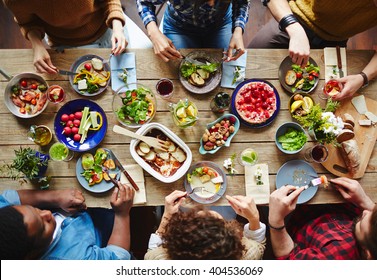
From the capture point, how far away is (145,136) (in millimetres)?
1709

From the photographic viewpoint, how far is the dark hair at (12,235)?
4.53 ft

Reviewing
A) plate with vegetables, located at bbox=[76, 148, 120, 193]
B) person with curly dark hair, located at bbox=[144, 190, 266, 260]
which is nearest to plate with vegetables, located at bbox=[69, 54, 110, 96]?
plate with vegetables, located at bbox=[76, 148, 120, 193]

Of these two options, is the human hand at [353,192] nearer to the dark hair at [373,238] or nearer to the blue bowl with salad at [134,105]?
the dark hair at [373,238]

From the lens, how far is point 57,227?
1662mm

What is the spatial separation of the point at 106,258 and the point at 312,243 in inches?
44.4

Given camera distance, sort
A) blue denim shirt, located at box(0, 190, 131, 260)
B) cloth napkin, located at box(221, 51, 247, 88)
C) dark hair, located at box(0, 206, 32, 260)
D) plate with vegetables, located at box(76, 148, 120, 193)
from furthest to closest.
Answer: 1. cloth napkin, located at box(221, 51, 247, 88)
2. plate with vegetables, located at box(76, 148, 120, 193)
3. blue denim shirt, located at box(0, 190, 131, 260)
4. dark hair, located at box(0, 206, 32, 260)

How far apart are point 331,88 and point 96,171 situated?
1390mm

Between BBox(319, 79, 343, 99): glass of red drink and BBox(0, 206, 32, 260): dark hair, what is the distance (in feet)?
5.52

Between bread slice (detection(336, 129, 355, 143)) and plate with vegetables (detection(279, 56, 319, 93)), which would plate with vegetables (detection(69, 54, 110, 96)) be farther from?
bread slice (detection(336, 129, 355, 143))

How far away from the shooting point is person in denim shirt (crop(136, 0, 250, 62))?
5.90 ft

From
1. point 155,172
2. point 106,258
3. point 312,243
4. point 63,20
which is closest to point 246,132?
point 155,172

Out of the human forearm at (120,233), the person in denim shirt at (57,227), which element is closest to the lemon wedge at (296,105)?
the person in denim shirt at (57,227)

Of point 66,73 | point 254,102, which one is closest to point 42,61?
point 66,73

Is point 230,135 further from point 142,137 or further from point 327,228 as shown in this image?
point 327,228
